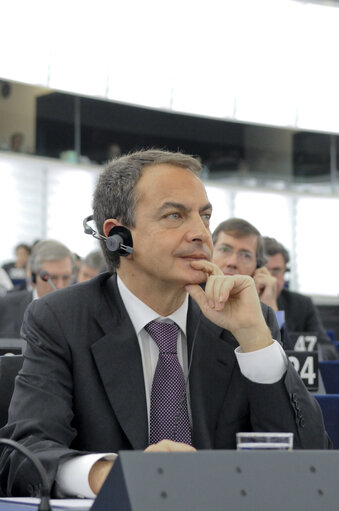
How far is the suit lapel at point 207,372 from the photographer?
2.05 meters

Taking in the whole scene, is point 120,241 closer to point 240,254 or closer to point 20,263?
point 240,254

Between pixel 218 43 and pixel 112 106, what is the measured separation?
3.40 meters

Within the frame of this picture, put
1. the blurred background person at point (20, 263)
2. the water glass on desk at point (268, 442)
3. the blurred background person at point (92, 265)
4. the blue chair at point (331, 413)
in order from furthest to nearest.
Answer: the blurred background person at point (20, 263) → the blurred background person at point (92, 265) → the blue chair at point (331, 413) → the water glass on desk at point (268, 442)

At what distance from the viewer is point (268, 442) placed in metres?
1.46

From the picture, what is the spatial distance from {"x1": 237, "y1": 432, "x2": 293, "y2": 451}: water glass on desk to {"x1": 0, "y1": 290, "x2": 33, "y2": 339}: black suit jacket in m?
4.59

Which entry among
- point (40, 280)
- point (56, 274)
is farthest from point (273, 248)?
point (40, 280)

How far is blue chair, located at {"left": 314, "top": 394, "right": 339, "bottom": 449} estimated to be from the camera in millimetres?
2641

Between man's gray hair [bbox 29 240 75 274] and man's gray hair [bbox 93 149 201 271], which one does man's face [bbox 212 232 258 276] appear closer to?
man's gray hair [bbox 29 240 75 274]

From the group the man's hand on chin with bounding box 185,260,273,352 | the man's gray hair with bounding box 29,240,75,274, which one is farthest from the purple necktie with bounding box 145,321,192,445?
the man's gray hair with bounding box 29,240,75,274

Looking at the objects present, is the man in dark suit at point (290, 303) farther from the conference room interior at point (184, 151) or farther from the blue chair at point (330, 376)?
the conference room interior at point (184, 151)

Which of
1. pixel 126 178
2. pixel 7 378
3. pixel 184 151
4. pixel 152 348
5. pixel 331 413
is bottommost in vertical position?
pixel 331 413

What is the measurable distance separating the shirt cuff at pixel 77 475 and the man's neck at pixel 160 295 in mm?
530

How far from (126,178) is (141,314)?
321mm

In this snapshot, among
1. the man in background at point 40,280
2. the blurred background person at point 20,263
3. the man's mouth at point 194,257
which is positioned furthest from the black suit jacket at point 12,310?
the blurred background person at point 20,263
